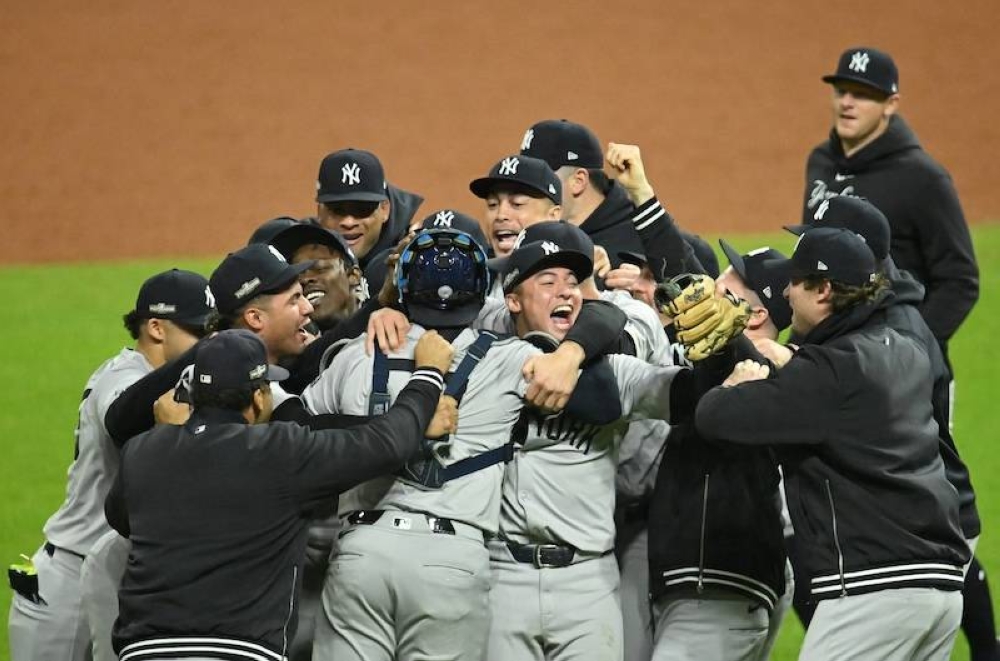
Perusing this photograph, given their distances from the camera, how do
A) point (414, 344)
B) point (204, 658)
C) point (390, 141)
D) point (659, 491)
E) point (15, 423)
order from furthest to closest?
point (390, 141) → point (15, 423) → point (659, 491) → point (414, 344) → point (204, 658)

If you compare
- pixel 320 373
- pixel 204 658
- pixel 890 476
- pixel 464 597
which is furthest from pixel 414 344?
pixel 890 476

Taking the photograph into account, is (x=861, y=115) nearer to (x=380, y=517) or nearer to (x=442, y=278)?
(x=442, y=278)

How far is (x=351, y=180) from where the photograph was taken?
643 centimetres

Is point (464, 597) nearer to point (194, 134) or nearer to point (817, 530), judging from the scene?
point (817, 530)

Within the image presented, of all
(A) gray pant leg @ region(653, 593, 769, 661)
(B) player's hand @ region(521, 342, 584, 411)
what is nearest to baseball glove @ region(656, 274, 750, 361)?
(B) player's hand @ region(521, 342, 584, 411)

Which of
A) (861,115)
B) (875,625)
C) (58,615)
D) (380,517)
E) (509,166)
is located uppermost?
(861,115)

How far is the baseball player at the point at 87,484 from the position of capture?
526 cm

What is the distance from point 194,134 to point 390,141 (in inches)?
80.2

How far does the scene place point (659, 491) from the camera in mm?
5008

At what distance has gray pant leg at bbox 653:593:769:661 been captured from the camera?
4.86m

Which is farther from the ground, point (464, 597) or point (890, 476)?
point (890, 476)

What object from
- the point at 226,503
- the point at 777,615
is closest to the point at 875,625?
the point at 777,615

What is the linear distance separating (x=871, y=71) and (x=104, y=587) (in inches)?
176

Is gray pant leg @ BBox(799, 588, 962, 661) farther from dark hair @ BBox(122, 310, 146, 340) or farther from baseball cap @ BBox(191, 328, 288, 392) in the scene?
dark hair @ BBox(122, 310, 146, 340)
